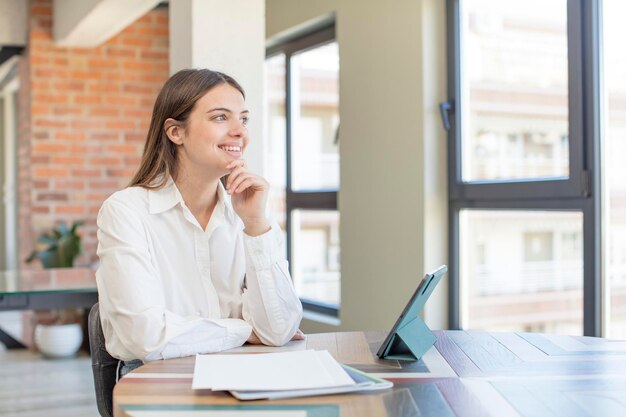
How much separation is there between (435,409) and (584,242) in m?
2.13

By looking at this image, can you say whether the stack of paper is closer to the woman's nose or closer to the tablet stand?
the tablet stand

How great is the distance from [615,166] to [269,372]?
2.15 meters

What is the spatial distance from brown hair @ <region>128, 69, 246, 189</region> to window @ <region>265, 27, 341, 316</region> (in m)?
2.75

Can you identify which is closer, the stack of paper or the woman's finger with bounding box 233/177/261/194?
the stack of paper

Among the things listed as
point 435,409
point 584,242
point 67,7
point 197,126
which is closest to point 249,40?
point 197,126

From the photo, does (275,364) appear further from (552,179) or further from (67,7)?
(67,7)

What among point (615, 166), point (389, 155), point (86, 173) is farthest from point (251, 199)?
point (86, 173)

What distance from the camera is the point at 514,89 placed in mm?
3604

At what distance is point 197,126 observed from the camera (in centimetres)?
202

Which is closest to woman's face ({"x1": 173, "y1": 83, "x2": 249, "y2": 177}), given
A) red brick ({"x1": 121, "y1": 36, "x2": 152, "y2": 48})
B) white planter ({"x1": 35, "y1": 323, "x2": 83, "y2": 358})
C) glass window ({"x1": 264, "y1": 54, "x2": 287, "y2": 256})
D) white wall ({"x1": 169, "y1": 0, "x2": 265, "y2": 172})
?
white wall ({"x1": 169, "y1": 0, "x2": 265, "y2": 172})

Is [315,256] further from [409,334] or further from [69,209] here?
[409,334]

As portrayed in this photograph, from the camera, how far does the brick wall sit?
5.66 metres

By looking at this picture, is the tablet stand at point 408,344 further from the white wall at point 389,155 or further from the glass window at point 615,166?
the white wall at point 389,155

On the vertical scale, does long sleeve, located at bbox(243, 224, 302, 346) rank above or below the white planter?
above
